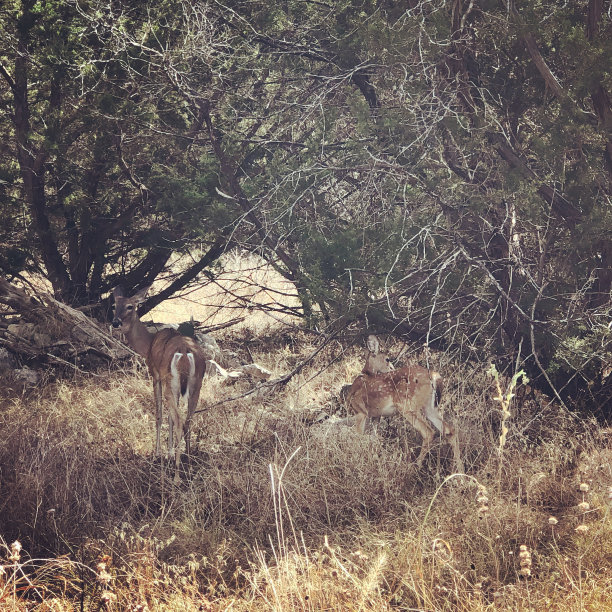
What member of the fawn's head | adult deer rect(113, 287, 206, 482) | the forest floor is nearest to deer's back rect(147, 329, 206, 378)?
adult deer rect(113, 287, 206, 482)

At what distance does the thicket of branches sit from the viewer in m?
6.55

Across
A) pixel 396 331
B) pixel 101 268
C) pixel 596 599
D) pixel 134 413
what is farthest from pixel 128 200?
pixel 596 599

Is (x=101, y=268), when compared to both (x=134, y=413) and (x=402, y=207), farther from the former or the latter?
(x=402, y=207)

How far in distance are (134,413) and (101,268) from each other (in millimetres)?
3712

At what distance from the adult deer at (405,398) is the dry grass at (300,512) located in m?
0.21

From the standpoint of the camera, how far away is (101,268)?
10.7 metres

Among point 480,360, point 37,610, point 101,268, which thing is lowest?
point 37,610

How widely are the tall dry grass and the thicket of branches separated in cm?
88

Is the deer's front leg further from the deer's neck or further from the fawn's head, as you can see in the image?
the fawn's head

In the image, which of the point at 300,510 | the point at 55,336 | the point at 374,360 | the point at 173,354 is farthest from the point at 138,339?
the point at 300,510

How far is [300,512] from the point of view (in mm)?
5098

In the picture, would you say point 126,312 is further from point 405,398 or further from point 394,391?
point 405,398

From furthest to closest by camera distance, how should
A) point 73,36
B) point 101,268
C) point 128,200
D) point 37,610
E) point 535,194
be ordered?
point 101,268, point 128,200, point 73,36, point 535,194, point 37,610

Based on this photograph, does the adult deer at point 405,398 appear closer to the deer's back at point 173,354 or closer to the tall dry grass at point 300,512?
the tall dry grass at point 300,512
